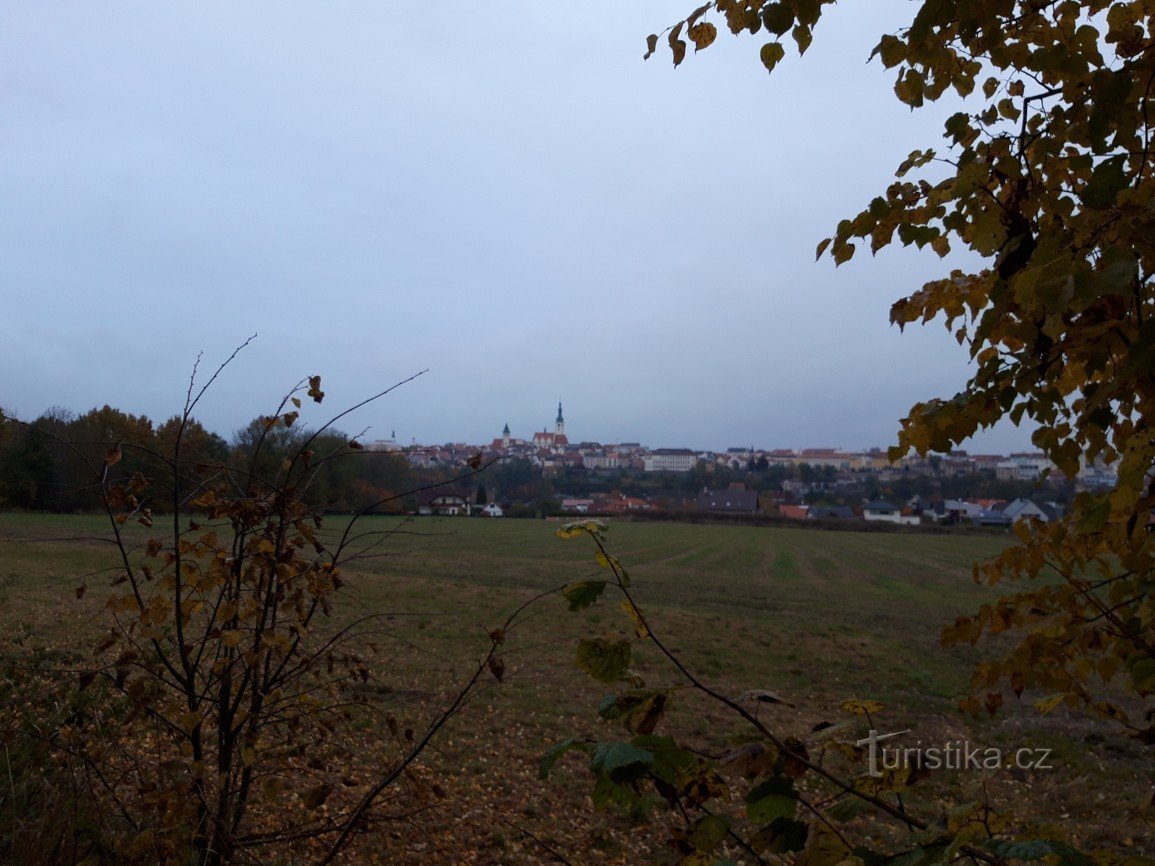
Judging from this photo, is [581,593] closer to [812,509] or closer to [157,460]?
[157,460]

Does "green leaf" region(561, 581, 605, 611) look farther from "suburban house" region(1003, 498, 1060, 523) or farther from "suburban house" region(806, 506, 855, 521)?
"suburban house" region(806, 506, 855, 521)

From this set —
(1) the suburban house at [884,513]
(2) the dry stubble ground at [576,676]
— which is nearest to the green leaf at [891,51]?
(2) the dry stubble ground at [576,676]

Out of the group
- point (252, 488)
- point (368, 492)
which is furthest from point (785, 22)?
point (368, 492)

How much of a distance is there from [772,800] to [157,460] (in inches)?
104

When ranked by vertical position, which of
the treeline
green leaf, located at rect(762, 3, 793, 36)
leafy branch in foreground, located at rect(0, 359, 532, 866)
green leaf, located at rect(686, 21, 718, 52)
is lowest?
leafy branch in foreground, located at rect(0, 359, 532, 866)

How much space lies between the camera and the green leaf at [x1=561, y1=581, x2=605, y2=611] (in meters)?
1.52

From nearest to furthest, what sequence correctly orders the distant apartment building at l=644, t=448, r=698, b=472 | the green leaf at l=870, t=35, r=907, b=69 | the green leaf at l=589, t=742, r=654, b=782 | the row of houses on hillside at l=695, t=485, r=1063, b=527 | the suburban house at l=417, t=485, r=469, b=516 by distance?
the green leaf at l=589, t=742, r=654, b=782 < the green leaf at l=870, t=35, r=907, b=69 < the suburban house at l=417, t=485, r=469, b=516 < the row of houses on hillside at l=695, t=485, r=1063, b=527 < the distant apartment building at l=644, t=448, r=698, b=472

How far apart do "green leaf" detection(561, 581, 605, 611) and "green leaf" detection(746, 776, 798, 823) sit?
1.46 ft

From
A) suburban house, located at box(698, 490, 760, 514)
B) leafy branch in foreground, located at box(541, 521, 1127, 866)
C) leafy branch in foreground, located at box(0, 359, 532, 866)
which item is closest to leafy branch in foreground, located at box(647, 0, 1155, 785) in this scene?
leafy branch in foreground, located at box(541, 521, 1127, 866)

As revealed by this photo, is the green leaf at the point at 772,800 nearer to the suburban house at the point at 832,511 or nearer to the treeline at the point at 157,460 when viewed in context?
the treeline at the point at 157,460

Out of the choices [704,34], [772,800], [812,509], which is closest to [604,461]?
[812,509]

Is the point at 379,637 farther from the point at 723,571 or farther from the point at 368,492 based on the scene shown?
the point at 723,571

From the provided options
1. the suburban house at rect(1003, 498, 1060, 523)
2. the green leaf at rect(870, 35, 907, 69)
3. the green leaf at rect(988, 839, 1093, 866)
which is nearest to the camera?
the green leaf at rect(988, 839, 1093, 866)

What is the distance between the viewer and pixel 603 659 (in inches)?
59.1
